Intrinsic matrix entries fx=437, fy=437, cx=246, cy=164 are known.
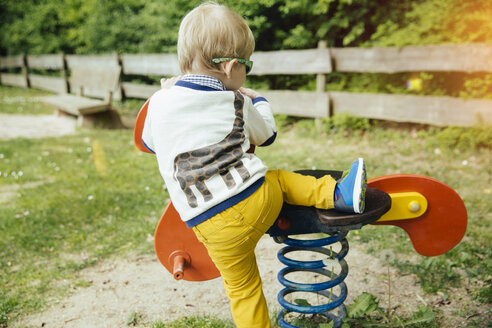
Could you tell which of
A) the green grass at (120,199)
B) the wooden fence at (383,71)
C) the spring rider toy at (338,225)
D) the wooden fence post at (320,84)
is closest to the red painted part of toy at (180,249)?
the spring rider toy at (338,225)

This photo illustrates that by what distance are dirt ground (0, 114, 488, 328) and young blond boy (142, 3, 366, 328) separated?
109 centimetres

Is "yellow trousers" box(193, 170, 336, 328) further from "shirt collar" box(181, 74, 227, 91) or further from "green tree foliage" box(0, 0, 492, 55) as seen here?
"green tree foliage" box(0, 0, 492, 55)

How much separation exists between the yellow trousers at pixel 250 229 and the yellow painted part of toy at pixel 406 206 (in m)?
0.39

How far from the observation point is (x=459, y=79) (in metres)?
6.13

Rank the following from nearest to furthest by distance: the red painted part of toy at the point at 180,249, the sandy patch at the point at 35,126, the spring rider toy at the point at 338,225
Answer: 1. the spring rider toy at the point at 338,225
2. the red painted part of toy at the point at 180,249
3. the sandy patch at the point at 35,126

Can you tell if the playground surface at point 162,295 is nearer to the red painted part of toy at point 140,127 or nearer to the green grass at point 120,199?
the green grass at point 120,199

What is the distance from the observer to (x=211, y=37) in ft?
5.93

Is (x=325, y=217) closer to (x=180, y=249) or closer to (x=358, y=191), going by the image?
(x=358, y=191)

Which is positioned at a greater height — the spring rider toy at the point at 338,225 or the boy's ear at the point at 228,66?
the boy's ear at the point at 228,66

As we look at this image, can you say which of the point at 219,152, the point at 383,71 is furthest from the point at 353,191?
the point at 383,71

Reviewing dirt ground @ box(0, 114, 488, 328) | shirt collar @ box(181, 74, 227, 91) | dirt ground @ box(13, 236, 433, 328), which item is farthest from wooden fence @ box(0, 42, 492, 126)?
shirt collar @ box(181, 74, 227, 91)

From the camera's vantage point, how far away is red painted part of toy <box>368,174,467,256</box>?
6.99 ft

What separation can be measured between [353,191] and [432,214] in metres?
0.62

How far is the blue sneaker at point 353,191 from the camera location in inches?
71.6
